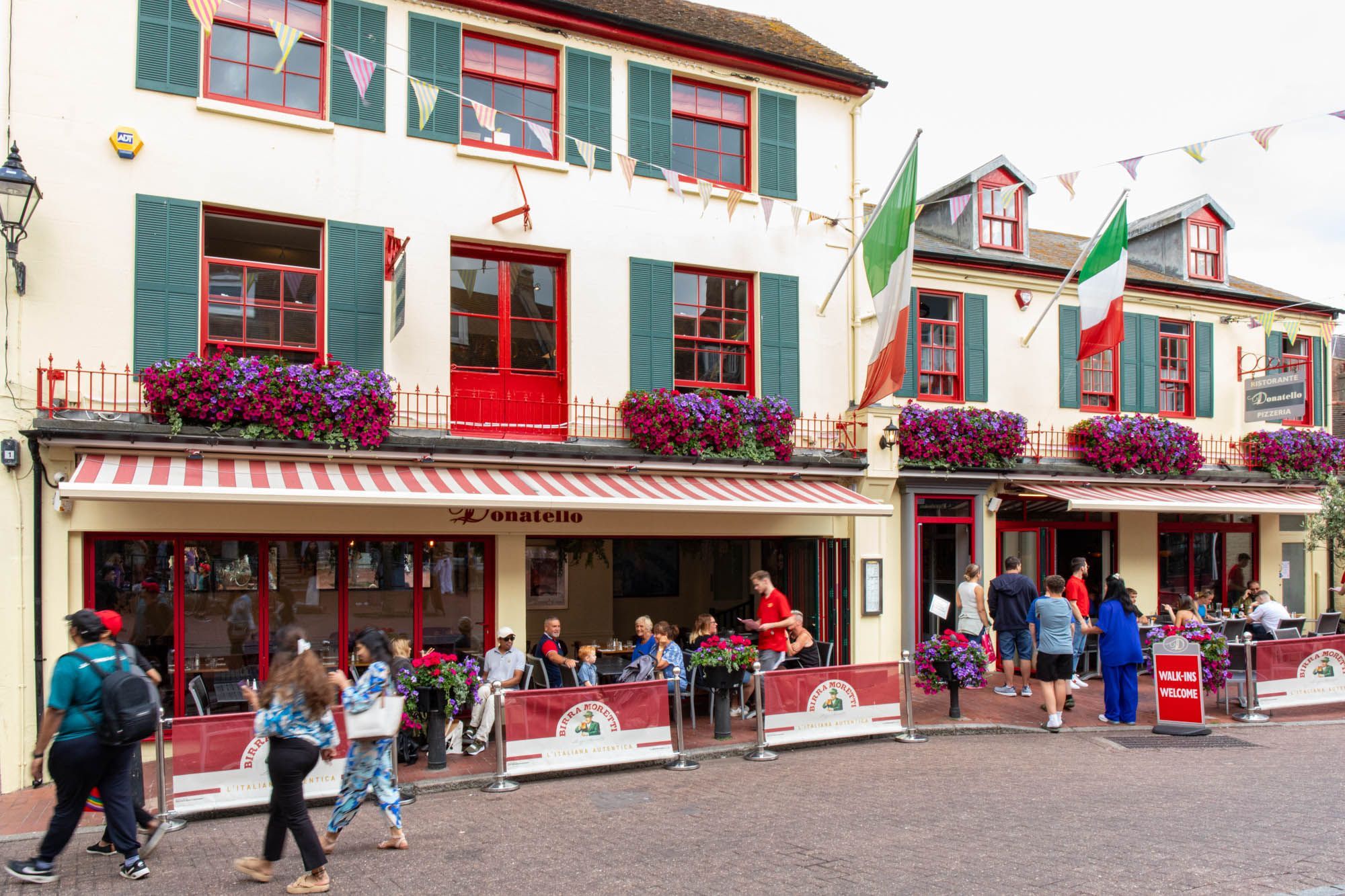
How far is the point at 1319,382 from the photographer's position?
19.5 meters

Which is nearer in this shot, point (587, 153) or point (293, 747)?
point (293, 747)

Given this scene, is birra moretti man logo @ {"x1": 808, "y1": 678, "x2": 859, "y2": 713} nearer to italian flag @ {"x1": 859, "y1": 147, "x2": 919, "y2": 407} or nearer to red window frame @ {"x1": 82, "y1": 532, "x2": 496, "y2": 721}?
red window frame @ {"x1": 82, "y1": 532, "x2": 496, "y2": 721}

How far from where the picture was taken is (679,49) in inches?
541

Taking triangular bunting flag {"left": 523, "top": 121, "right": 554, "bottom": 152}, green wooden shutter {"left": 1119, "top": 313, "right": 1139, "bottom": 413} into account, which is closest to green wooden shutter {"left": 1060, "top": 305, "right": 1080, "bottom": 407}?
green wooden shutter {"left": 1119, "top": 313, "right": 1139, "bottom": 413}

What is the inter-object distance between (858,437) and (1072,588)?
333 centimetres

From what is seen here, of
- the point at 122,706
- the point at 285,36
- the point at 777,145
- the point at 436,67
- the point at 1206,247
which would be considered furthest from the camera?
the point at 1206,247

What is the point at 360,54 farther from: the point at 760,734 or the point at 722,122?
the point at 760,734

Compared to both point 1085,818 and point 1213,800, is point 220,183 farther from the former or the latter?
point 1213,800

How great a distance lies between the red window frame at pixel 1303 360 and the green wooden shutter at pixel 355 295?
1552 cm

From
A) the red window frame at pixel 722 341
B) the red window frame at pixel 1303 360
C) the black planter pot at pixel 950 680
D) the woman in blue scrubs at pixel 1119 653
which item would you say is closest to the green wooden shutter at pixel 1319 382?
the red window frame at pixel 1303 360

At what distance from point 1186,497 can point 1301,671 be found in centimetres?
423

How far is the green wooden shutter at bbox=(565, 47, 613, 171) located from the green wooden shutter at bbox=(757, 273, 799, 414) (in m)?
2.70

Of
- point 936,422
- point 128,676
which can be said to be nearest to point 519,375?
point 936,422

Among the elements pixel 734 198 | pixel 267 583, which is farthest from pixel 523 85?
pixel 267 583
